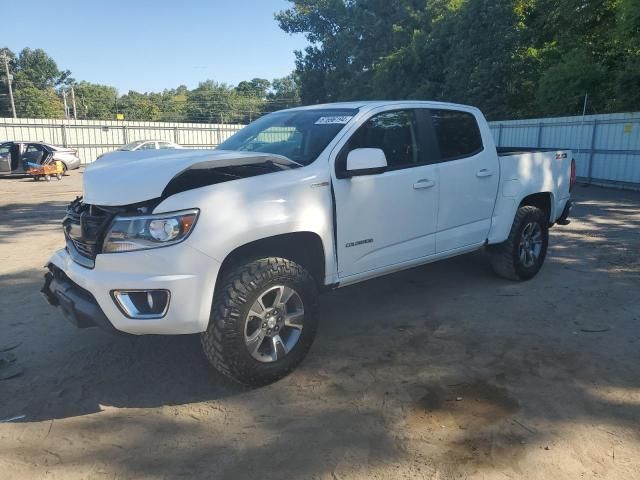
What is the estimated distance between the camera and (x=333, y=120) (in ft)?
13.3

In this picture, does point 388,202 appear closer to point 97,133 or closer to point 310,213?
point 310,213

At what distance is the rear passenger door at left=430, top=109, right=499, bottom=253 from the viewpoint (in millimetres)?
4527

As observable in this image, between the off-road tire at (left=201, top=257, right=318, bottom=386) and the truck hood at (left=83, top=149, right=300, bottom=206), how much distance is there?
2.14ft

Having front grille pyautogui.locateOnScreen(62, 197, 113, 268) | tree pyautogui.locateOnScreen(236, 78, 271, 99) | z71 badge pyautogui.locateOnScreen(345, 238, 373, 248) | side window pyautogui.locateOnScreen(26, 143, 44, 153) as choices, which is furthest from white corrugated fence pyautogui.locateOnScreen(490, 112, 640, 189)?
tree pyautogui.locateOnScreen(236, 78, 271, 99)

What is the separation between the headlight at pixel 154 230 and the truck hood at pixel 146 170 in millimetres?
133

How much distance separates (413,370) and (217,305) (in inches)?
57.7

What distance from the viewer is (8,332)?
172 inches

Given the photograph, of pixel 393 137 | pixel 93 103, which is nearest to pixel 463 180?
pixel 393 137

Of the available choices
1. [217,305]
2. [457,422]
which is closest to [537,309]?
[457,422]

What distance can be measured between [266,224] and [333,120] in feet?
4.15

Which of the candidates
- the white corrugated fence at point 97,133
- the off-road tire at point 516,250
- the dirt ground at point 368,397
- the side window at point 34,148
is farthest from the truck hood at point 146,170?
the white corrugated fence at point 97,133

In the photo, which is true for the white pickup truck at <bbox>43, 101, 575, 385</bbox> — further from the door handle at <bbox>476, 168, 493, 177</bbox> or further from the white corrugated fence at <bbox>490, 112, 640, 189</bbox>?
the white corrugated fence at <bbox>490, 112, 640, 189</bbox>

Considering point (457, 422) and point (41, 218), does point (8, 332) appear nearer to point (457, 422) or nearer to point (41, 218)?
point (457, 422)

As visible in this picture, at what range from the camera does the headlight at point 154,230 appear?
2955 millimetres
